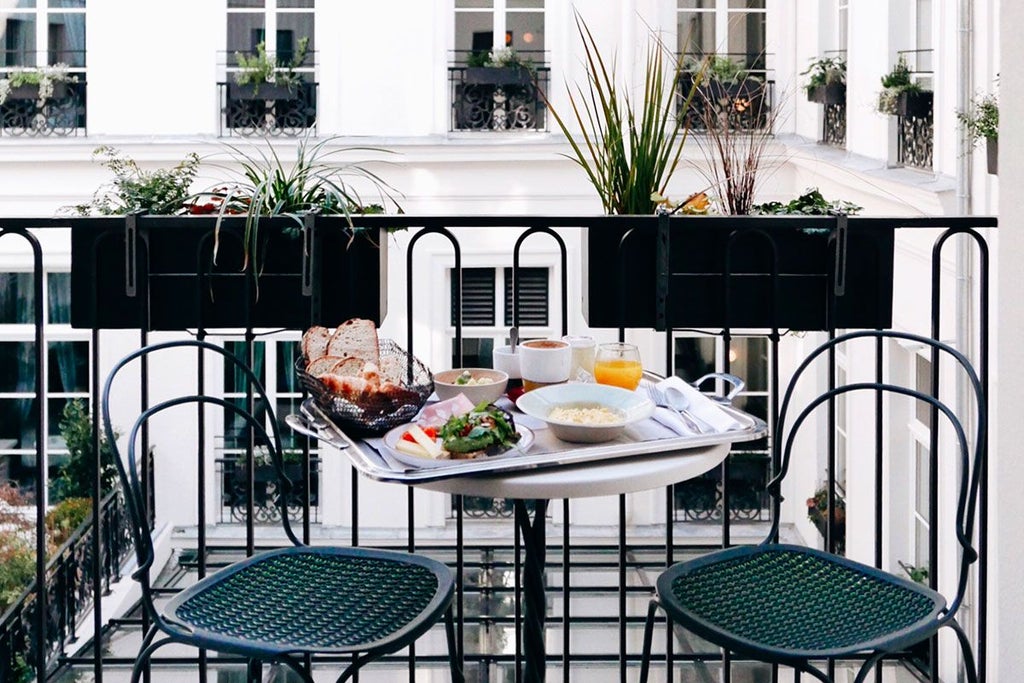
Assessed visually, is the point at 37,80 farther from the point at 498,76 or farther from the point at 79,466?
the point at 498,76

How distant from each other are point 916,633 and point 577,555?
8133mm

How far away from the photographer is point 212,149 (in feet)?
36.9

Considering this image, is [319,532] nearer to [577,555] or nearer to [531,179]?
[577,555]

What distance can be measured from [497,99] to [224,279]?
29.1 feet

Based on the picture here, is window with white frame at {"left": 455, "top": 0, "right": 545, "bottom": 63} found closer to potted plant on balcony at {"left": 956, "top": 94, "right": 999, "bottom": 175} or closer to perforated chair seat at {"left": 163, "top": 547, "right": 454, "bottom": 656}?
potted plant on balcony at {"left": 956, "top": 94, "right": 999, "bottom": 175}

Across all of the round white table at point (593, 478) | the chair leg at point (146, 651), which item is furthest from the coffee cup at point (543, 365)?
the chair leg at point (146, 651)

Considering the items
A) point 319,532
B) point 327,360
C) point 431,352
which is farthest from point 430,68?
point 327,360

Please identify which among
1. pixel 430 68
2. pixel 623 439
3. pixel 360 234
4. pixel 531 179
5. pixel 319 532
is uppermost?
pixel 430 68

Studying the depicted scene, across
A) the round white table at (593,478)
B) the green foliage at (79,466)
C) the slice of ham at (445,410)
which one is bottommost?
the green foliage at (79,466)

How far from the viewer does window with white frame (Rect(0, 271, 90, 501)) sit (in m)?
11.1

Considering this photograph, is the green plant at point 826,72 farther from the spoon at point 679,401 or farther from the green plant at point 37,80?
the spoon at point 679,401

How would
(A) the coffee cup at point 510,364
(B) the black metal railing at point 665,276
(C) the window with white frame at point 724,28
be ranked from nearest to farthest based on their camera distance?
(A) the coffee cup at point 510,364, (B) the black metal railing at point 665,276, (C) the window with white frame at point 724,28

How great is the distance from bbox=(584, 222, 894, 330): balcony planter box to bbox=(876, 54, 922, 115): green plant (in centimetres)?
586

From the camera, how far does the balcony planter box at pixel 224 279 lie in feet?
8.37
